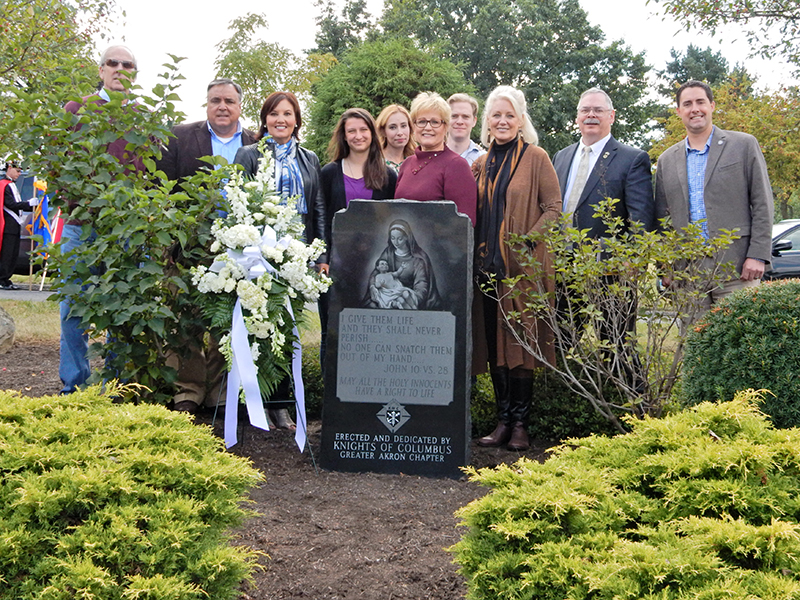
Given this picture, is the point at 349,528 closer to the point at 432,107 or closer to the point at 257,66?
the point at 432,107

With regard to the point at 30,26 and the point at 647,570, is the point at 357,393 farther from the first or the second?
the point at 30,26

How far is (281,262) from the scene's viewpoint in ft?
14.8

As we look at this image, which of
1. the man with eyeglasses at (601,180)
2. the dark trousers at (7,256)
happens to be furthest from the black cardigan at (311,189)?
the dark trousers at (7,256)

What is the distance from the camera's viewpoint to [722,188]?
5.25 meters

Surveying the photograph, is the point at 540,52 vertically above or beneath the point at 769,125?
above

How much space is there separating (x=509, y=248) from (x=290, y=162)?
5.17 feet

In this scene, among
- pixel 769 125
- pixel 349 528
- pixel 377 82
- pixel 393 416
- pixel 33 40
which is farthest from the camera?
pixel 769 125

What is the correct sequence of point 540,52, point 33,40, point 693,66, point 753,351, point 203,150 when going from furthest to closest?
point 693,66 < point 540,52 < point 33,40 < point 203,150 < point 753,351

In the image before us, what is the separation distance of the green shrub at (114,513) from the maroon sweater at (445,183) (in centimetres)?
266

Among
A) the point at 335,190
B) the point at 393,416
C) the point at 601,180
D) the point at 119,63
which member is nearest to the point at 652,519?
the point at 393,416

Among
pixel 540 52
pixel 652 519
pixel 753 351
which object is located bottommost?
pixel 652 519

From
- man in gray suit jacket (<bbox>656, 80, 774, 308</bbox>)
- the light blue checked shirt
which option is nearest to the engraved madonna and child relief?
man in gray suit jacket (<bbox>656, 80, 774, 308</bbox>)

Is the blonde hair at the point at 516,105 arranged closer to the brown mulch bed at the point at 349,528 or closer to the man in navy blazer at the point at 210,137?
the man in navy blazer at the point at 210,137

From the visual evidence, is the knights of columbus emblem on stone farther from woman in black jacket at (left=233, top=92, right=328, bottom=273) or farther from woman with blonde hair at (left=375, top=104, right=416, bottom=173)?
woman with blonde hair at (left=375, top=104, right=416, bottom=173)
